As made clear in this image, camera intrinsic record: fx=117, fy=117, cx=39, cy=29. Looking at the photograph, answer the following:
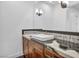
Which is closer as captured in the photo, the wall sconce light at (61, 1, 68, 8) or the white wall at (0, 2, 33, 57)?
the wall sconce light at (61, 1, 68, 8)

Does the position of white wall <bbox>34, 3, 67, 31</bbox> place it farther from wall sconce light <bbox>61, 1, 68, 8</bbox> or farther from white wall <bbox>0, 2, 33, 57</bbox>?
white wall <bbox>0, 2, 33, 57</bbox>

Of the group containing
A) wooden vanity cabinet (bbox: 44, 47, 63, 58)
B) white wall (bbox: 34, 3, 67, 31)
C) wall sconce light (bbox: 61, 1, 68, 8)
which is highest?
wall sconce light (bbox: 61, 1, 68, 8)

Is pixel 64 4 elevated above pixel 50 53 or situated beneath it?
elevated above

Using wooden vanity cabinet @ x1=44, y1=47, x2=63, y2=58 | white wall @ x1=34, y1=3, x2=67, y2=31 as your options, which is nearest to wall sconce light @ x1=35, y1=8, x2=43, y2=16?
white wall @ x1=34, y1=3, x2=67, y2=31

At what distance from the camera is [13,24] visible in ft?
9.66

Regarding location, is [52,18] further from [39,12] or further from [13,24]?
[13,24]

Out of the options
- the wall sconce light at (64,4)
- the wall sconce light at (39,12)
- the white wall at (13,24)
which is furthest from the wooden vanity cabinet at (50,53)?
the white wall at (13,24)

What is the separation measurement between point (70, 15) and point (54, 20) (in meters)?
0.45

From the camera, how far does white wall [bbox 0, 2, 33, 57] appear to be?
9.21 feet

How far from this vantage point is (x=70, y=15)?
6.01ft

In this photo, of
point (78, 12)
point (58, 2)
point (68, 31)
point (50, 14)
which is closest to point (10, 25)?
point (50, 14)

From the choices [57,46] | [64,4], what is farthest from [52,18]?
[57,46]

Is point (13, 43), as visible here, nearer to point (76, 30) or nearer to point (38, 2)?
point (38, 2)

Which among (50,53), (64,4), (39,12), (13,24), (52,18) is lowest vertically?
(50,53)
